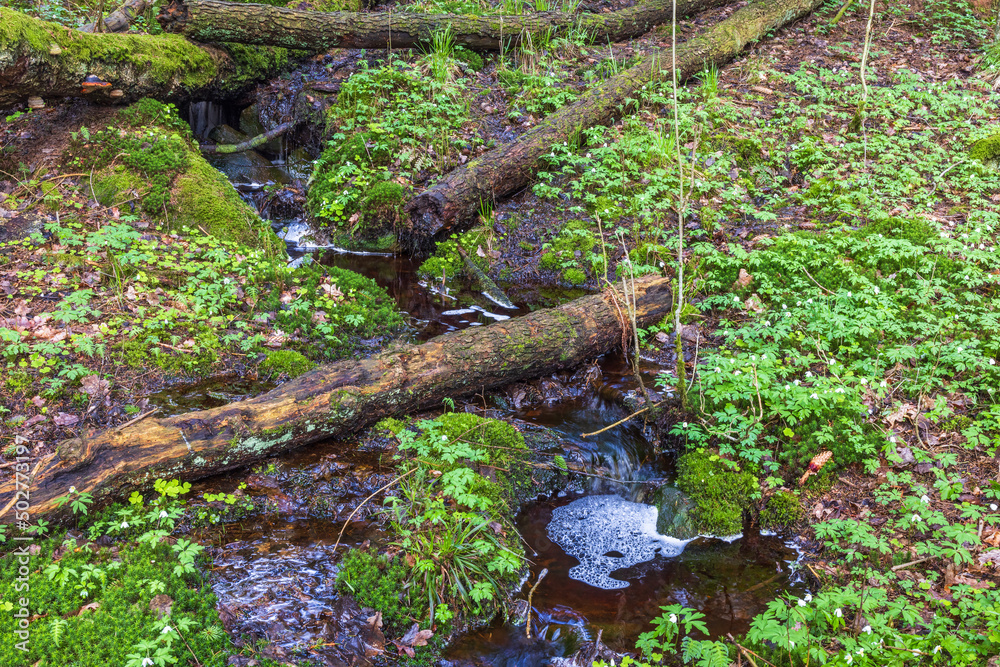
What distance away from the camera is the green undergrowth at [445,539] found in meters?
3.61

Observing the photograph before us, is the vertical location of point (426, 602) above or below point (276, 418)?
below

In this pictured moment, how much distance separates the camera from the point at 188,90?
819 centimetres

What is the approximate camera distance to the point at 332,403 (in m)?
4.69

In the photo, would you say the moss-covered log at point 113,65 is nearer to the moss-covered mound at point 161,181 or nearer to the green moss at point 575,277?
the moss-covered mound at point 161,181

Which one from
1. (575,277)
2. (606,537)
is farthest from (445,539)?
(575,277)

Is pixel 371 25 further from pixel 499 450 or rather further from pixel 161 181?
pixel 499 450

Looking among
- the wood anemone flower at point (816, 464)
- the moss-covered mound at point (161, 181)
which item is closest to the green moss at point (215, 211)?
the moss-covered mound at point (161, 181)

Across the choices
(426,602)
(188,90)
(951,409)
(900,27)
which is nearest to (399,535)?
(426,602)

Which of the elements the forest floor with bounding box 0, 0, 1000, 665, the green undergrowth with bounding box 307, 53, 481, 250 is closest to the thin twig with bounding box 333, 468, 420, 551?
the forest floor with bounding box 0, 0, 1000, 665

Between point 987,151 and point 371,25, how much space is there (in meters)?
9.18

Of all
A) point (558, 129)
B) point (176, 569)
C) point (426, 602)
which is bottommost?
point (426, 602)

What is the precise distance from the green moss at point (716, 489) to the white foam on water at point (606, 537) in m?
0.27

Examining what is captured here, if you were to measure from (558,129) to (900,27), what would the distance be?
851cm

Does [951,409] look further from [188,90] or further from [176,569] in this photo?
[188,90]
